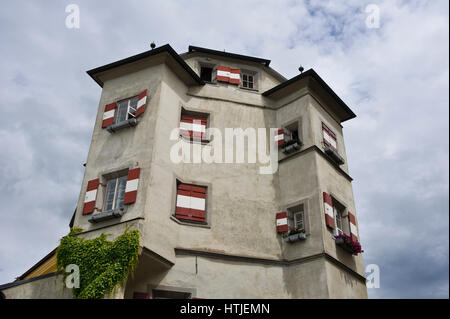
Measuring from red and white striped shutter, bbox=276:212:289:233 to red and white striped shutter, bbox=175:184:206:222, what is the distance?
10.3 feet

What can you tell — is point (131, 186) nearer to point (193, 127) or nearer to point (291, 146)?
point (193, 127)

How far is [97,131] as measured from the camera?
844 inches

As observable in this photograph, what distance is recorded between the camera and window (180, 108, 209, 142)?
21.6 meters

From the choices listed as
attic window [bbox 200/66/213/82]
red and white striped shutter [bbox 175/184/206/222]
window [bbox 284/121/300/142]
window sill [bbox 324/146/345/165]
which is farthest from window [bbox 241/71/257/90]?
red and white striped shutter [bbox 175/184/206/222]

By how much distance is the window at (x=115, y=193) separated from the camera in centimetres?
1883

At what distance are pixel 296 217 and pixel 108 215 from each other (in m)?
7.71

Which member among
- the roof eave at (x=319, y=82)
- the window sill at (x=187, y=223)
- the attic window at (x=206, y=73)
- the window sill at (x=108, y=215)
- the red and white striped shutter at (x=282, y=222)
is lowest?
the window sill at (x=108, y=215)

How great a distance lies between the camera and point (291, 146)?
21.8 metres

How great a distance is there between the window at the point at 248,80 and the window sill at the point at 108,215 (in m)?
10.2

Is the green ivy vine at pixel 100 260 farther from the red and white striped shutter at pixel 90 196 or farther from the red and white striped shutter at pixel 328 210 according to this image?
the red and white striped shutter at pixel 328 210

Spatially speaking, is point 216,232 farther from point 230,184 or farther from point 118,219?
point 118,219

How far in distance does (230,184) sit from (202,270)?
13.6ft

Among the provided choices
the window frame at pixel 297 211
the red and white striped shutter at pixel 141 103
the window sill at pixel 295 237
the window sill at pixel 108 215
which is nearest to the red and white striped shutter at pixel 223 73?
the red and white striped shutter at pixel 141 103
